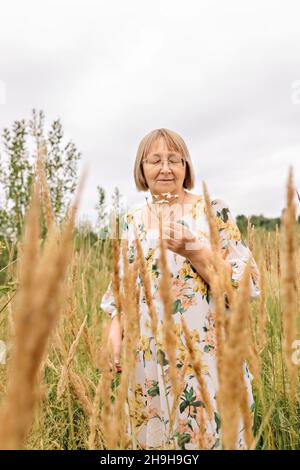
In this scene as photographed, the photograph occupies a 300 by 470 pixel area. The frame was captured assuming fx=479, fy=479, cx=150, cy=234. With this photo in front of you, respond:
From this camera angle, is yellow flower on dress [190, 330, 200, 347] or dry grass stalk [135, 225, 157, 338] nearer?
dry grass stalk [135, 225, 157, 338]

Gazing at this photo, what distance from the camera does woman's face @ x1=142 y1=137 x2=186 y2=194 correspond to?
6.95ft

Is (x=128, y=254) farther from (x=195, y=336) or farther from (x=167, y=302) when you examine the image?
(x=167, y=302)

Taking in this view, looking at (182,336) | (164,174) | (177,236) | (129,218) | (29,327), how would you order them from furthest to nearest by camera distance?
(129,218), (164,174), (182,336), (177,236), (29,327)

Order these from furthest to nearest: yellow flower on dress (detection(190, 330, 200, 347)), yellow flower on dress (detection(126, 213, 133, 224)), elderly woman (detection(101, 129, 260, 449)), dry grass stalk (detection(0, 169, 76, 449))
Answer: yellow flower on dress (detection(126, 213, 133, 224)) → yellow flower on dress (detection(190, 330, 200, 347)) → elderly woman (detection(101, 129, 260, 449)) → dry grass stalk (detection(0, 169, 76, 449))

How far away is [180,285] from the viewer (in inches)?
76.4

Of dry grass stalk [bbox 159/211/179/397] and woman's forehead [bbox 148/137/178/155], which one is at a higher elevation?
woman's forehead [bbox 148/137/178/155]

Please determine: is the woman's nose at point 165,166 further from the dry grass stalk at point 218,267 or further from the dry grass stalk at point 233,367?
the dry grass stalk at point 233,367

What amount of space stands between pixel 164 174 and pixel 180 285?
19.9 inches

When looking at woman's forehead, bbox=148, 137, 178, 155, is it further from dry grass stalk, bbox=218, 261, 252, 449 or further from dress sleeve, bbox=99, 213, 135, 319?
dry grass stalk, bbox=218, 261, 252, 449

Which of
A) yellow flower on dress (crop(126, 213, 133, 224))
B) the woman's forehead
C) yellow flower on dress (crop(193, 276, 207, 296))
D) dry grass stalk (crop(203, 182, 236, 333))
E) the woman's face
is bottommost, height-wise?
dry grass stalk (crop(203, 182, 236, 333))

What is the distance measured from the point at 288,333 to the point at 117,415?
299mm

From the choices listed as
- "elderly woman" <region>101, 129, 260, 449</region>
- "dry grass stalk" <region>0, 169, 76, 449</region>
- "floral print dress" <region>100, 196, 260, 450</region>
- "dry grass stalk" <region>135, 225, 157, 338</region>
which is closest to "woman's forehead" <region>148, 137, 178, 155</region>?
"elderly woman" <region>101, 129, 260, 449</region>

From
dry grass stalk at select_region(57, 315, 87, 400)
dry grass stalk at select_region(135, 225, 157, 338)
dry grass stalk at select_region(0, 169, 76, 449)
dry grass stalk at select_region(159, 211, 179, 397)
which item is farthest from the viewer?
dry grass stalk at select_region(57, 315, 87, 400)

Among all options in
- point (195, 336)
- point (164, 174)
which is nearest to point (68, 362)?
point (195, 336)
